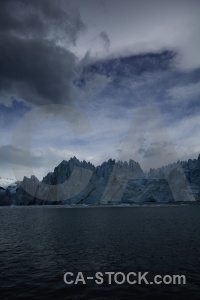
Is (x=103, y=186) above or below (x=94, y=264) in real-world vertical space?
above

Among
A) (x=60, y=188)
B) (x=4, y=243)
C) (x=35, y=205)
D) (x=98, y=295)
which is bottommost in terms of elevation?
(x=98, y=295)

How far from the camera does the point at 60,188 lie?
170m

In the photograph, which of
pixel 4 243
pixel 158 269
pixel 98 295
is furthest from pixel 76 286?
pixel 4 243

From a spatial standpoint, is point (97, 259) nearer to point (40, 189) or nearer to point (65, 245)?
point (65, 245)

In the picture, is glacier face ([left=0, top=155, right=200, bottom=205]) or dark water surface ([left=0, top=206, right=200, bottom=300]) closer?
dark water surface ([left=0, top=206, right=200, bottom=300])

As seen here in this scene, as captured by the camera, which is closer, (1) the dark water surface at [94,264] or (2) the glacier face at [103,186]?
(1) the dark water surface at [94,264]

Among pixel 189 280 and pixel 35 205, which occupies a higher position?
pixel 35 205

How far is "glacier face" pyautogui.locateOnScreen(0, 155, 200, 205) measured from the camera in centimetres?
17000

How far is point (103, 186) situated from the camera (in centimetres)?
17725

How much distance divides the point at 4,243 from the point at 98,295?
77.9 ft

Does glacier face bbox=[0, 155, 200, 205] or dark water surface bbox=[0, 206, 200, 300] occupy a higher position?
glacier face bbox=[0, 155, 200, 205]

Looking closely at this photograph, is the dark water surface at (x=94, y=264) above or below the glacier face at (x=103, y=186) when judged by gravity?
below

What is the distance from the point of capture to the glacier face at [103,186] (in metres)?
170

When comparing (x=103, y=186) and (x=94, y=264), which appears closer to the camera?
(x=94, y=264)
